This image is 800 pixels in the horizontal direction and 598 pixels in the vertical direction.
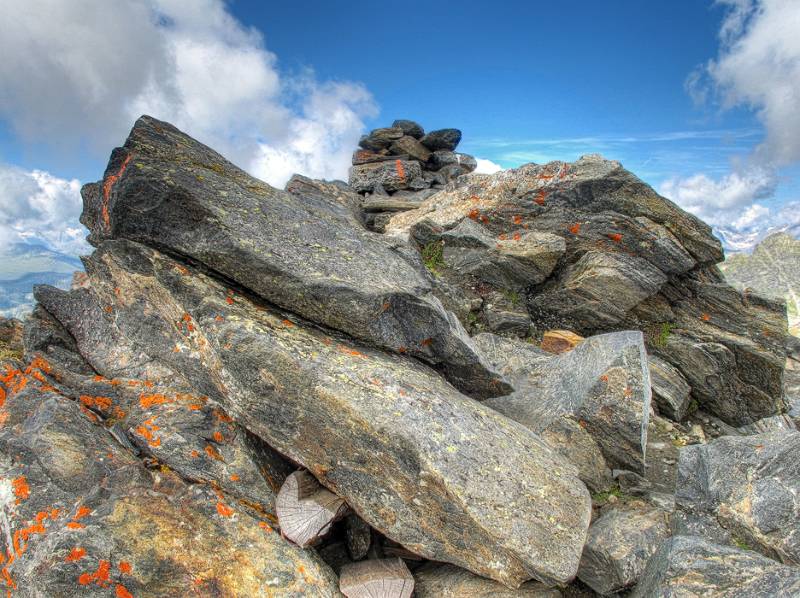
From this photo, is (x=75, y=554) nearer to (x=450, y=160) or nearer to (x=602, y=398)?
(x=602, y=398)

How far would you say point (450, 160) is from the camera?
4338 centimetres

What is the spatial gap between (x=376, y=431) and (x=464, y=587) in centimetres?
372

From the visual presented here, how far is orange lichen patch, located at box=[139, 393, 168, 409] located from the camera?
35.8 ft

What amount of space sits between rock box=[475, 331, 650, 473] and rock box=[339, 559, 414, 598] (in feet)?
18.4

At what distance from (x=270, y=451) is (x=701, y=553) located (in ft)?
29.7

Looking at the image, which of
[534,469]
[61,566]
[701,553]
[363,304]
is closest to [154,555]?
[61,566]

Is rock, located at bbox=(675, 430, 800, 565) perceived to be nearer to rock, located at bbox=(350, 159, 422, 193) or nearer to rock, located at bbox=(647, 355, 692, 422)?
rock, located at bbox=(647, 355, 692, 422)

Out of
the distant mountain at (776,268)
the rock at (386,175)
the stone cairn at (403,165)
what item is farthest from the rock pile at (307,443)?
the distant mountain at (776,268)

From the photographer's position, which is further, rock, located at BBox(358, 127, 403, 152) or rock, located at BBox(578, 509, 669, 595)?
rock, located at BBox(358, 127, 403, 152)

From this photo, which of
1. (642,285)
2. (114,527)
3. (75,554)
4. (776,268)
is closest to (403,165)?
(642,285)

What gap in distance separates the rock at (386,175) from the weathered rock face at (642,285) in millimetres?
17039

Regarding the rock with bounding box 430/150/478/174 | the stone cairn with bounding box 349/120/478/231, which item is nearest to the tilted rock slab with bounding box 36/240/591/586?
the stone cairn with bounding box 349/120/478/231

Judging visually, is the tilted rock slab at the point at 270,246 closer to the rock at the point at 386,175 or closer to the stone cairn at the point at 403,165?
the stone cairn at the point at 403,165

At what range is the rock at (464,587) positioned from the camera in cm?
909
